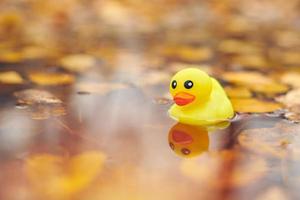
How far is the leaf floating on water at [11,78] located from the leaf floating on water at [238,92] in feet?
1.20

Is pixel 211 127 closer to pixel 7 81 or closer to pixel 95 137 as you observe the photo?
pixel 95 137

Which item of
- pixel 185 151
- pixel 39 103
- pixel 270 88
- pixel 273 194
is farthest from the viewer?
pixel 270 88

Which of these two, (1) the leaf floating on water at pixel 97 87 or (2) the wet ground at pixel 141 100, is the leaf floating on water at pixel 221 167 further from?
(1) the leaf floating on water at pixel 97 87

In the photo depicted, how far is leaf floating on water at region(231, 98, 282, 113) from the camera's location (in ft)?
3.20

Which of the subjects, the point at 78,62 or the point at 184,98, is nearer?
the point at 184,98

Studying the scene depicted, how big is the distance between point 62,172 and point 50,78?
0.34m

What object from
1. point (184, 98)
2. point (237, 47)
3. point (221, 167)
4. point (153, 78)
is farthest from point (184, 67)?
point (221, 167)

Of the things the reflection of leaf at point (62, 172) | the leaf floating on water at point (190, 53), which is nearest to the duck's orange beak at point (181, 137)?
the reflection of leaf at point (62, 172)

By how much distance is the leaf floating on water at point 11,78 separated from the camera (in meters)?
1.06

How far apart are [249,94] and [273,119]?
11 centimetres

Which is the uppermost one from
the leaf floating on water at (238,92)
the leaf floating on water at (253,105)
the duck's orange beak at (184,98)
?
the duck's orange beak at (184,98)

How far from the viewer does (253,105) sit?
999 millimetres

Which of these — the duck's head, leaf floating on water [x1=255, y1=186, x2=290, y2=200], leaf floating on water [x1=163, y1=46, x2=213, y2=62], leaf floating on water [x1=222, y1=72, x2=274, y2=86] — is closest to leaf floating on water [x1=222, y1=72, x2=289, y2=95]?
leaf floating on water [x1=222, y1=72, x2=274, y2=86]

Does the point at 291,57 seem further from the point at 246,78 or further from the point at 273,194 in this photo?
the point at 273,194
